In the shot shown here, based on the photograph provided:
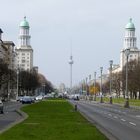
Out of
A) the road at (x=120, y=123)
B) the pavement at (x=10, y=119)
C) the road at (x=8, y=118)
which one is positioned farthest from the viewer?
the road at (x=8, y=118)

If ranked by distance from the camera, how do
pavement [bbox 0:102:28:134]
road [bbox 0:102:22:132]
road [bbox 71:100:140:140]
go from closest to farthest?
road [bbox 71:100:140:140], pavement [bbox 0:102:28:134], road [bbox 0:102:22:132]

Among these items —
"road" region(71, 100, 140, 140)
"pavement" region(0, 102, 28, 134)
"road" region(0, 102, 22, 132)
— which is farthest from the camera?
"road" region(0, 102, 22, 132)

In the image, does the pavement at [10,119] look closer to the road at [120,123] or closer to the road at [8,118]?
the road at [8,118]

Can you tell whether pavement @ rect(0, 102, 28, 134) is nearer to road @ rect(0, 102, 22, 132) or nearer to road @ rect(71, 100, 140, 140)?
road @ rect(0, 102, 22, 132)

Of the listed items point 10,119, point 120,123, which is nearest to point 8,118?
point 10,119

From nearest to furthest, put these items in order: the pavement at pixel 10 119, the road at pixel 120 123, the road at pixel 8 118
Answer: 1. the road at pixel 120 123
2. the pavement at pixel 10 119
3. the road at pixel 8 118

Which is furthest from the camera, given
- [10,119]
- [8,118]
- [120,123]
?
[8,118]

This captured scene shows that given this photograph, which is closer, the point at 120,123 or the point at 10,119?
the point at 120,123

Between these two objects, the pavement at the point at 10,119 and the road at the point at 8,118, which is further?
the road at the point at 8,118

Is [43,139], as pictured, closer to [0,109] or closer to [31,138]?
[31,138]

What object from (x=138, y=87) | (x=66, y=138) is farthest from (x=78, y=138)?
(x=138, y=87)

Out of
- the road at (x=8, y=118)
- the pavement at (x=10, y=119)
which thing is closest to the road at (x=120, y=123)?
the pavement at (x=10, y=119)

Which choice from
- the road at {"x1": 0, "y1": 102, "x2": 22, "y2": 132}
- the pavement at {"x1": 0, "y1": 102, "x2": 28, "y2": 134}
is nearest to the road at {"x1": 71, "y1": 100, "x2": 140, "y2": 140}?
the pavement at {"x1": 0, "y1": 102, "x2": 28, "y2": 134}

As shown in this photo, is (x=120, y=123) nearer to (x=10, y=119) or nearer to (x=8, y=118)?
(x=10, y=119)
